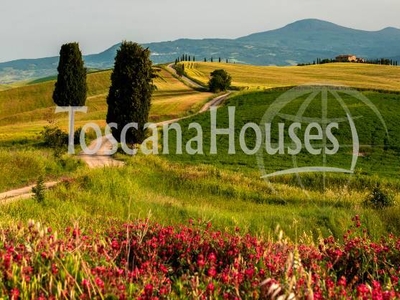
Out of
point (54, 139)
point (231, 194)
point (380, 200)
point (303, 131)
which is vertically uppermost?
point (54, 139)

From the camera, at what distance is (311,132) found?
60.7m

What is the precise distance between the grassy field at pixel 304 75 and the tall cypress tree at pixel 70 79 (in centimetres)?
6170

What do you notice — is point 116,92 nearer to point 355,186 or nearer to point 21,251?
point 355,186

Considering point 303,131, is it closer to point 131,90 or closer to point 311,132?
point 311,132

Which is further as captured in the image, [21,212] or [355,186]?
[355,186]

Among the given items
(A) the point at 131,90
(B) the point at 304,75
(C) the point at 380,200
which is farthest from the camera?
(B) the point at 304,75

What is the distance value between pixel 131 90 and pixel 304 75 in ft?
364

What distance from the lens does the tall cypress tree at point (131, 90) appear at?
47.4m

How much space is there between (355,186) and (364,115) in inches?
1363

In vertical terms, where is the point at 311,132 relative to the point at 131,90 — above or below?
below

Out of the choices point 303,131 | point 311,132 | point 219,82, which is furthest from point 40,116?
point 311,132

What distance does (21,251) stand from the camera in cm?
489

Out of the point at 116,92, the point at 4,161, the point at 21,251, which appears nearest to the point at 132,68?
the point at 116,92

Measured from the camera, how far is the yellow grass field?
235ft
